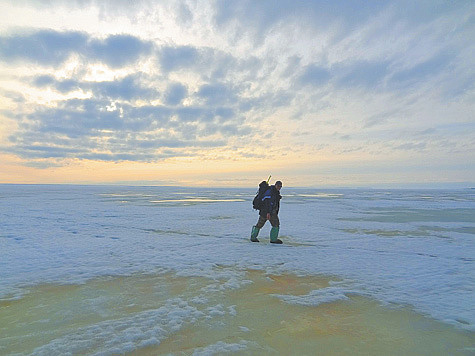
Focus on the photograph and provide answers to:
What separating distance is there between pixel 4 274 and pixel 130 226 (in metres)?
6.16

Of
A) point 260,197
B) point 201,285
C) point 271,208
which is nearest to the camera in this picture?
Answer: point 201,285

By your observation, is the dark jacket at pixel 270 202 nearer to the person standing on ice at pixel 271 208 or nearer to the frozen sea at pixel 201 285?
the person standing on ice at pixel 271 208

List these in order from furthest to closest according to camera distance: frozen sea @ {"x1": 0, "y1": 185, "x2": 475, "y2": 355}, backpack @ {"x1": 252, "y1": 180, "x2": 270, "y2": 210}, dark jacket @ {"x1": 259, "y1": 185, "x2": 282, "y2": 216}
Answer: backpack @ {"x1": 252, "y1": 180, "x2": 270, "y2": 210}, dark jacket @ {"x1": 259, "y1": 185, "x2": 282, "y2": 216}, frozen sea @ {"x1": 0, "y1": 185, "x2": 475, "y2": 355}

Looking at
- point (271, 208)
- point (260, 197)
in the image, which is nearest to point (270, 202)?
point (271, 208)

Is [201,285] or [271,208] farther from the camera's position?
[271,208]

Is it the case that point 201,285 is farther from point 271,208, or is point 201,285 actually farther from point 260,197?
point 260,197

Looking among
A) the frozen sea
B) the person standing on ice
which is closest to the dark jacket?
the person standing on ice

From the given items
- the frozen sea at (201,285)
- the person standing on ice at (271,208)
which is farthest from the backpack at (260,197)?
the frozen sea at (201,285)

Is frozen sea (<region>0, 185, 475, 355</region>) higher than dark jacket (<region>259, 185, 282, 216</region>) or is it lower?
lower

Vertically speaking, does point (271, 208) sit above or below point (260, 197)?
below

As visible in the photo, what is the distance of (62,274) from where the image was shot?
5.61 metres

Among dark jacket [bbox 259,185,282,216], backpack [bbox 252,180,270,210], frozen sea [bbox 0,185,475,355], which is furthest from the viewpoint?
backpack [bbox 252,180,270,210]

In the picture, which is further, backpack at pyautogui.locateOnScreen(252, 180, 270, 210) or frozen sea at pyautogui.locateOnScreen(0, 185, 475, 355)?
backpack at pyautogui.locateOnScreen(252, 180, 270, 210)

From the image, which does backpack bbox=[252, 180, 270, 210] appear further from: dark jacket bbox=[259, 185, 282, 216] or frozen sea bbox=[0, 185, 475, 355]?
frozen sea bbox=[0, 185, 475, 355]
